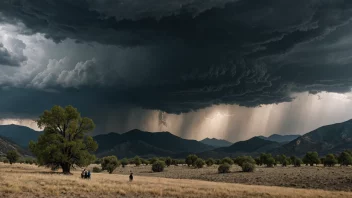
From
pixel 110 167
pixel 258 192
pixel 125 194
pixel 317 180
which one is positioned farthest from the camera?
pixel 110 167

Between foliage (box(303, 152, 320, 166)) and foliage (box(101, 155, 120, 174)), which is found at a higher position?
foliage (box(303, 152, 320, 166))

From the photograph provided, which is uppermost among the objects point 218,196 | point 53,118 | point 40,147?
point 53,118

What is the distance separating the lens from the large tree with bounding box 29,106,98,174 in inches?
2251

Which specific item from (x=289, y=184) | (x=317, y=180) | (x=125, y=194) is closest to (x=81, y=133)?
(x=125, y=194)

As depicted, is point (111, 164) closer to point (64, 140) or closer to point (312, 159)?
point (64, 140)

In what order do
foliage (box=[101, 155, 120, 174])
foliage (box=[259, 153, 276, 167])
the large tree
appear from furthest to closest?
foliage (box=[259, 153, 276, 167])
foliage (box=[101, 155, 120, 174])
the large tree

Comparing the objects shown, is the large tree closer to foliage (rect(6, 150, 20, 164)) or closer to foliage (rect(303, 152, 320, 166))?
foliage (rect(6, 150, 20, 164))

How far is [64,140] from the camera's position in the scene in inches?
2292

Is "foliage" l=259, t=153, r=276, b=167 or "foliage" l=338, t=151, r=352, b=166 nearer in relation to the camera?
"foliage" l=338, t=151, r=352, b=166

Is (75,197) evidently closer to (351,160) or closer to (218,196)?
(218,196)

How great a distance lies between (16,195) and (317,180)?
180 ft

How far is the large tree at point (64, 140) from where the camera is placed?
5717 cm

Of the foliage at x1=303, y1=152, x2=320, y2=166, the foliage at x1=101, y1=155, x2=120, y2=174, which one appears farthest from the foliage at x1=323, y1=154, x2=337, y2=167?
the foliage at x1=101, y1=155, x2=120, y2=174

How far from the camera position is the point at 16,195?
1125 inches
